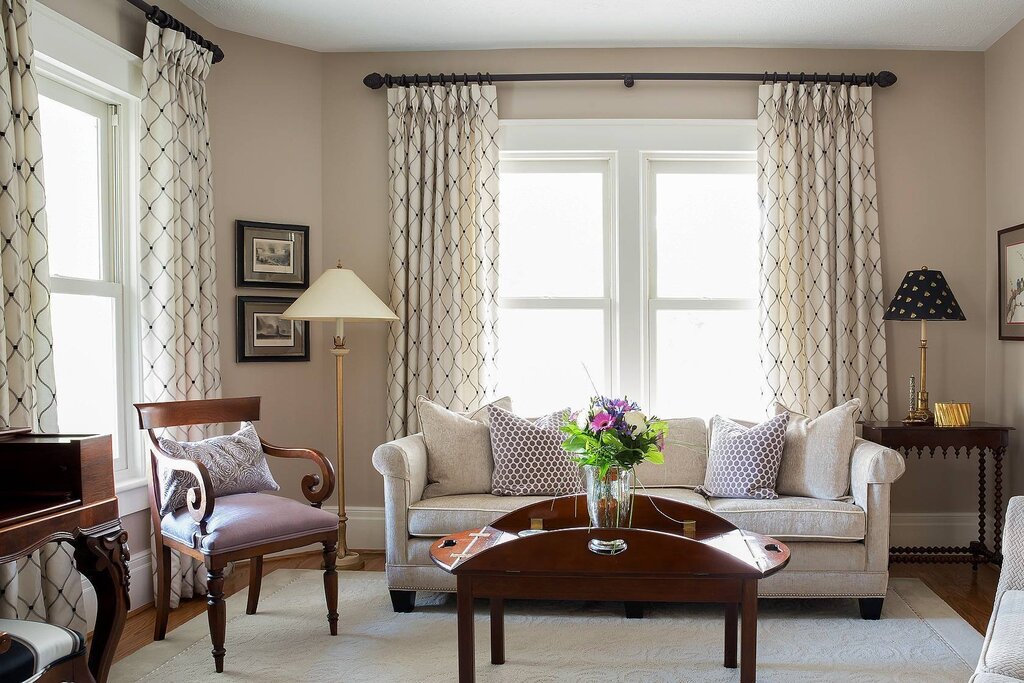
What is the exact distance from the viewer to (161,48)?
11.8 ft

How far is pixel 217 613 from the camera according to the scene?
275 centimetres

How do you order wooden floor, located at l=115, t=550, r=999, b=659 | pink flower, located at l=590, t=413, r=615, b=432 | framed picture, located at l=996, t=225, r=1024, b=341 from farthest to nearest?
framed picture, located at l=996, t=225, r=1024, b=341 < wooden floor, located at l=115, t=550, r=999, b=659 < pink flower, located at l=590, t=413, r=615, b=432

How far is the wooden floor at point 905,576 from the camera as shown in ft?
10.5

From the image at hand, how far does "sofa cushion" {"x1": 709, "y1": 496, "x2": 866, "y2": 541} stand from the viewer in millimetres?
3244

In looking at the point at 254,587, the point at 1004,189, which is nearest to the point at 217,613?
the point at 254,587

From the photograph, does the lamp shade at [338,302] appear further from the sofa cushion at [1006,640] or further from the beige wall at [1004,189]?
the beige wall at [1004,189]

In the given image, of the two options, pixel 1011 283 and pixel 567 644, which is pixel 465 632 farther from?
pixel 1011 283

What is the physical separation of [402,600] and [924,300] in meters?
2.93

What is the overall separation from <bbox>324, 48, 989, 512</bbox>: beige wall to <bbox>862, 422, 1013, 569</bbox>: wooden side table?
29 centimetres

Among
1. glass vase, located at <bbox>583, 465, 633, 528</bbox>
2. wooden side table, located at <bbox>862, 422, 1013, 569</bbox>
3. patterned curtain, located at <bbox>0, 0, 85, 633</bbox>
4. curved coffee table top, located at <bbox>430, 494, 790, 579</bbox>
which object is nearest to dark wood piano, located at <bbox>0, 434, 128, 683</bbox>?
patterned curtain, located at <bbox>0, 0, 85, 633</bbox>

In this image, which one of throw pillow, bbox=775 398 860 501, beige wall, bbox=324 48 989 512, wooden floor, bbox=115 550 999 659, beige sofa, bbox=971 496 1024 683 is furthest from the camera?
beige wall, bbox=324 48 989 512

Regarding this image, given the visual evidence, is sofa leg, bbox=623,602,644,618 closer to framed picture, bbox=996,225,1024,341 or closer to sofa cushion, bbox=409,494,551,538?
sofa cushion, bbox=409,494,551,538

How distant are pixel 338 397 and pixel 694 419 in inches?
73.5

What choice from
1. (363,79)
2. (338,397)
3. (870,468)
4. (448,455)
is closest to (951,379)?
(870,468)
